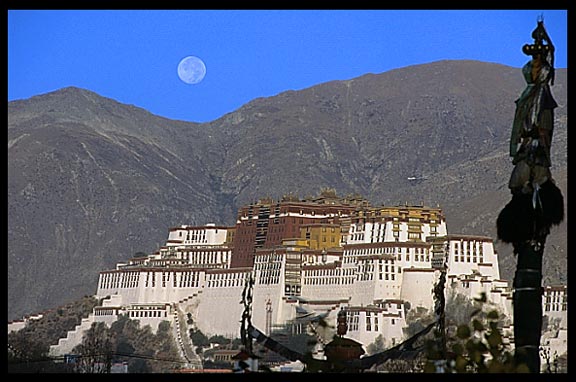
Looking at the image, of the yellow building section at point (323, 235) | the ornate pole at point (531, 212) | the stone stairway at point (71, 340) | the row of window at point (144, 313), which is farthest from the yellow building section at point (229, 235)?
the ornate pole at point (531, 212)

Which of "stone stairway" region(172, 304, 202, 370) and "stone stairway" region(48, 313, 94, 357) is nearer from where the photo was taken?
"stone stairway" region(48, 313, 94, 357)

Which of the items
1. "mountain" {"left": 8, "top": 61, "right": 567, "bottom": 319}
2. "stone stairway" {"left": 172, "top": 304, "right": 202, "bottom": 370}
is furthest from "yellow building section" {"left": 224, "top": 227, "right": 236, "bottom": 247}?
"mountain" {"left": 8, "top": 61, "right": 567, "bottom": 319}

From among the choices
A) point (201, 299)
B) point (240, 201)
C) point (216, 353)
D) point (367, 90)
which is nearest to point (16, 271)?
point (240, 201)

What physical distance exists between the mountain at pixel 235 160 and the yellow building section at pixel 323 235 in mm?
18930

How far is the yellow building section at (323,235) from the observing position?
6512 centimetres

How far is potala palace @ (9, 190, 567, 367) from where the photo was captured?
57.1 meters

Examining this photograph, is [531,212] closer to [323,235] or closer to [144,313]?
[144,313]

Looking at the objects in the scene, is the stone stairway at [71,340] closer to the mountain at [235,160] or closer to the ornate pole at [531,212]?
the mountain at [235,160]

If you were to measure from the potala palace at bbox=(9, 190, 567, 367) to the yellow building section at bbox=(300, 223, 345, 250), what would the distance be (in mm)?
46

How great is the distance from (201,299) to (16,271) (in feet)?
108

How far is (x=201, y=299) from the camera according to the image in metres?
64.6

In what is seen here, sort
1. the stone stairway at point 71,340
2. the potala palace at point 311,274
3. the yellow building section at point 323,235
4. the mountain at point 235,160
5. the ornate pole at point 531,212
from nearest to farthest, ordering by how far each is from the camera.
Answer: the ornate pole at point 531,212 < the potala palace at point 311,274 < the stone stairway at point 71,340 < the yellow building section at point 323,235 < the mountain at point 235,160

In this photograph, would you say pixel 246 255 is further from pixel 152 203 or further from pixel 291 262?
pixel 152 203

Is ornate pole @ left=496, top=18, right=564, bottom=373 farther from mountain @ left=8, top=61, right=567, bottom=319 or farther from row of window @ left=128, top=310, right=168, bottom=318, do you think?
mountain @ left=8, top=61, right=567, bottom=319
